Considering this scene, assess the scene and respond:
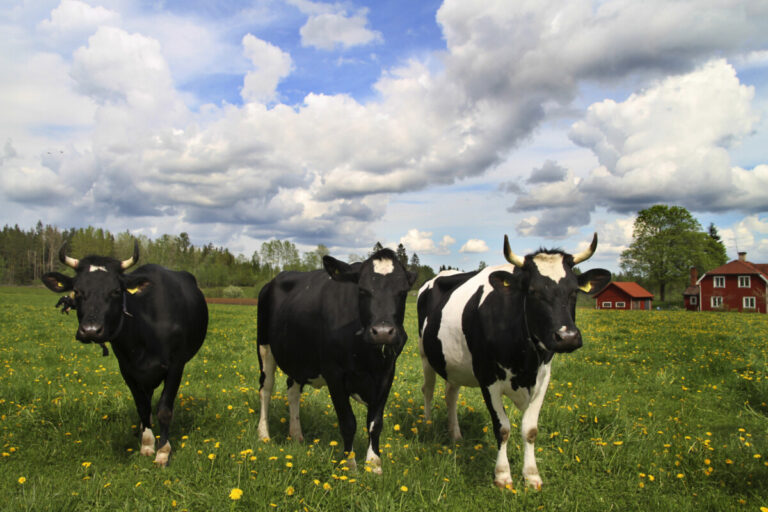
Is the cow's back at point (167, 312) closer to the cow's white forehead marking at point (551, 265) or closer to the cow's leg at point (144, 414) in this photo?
the cow's leg at point (144, 414)

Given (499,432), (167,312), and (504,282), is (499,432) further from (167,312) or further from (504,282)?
(167,312)

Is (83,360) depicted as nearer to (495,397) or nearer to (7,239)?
(495,397)

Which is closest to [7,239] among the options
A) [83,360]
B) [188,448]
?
[83,360]

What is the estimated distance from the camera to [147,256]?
93250mm

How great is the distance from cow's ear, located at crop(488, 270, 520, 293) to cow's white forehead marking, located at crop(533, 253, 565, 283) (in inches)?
13.4

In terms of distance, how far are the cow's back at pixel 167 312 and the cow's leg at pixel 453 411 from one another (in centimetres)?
379

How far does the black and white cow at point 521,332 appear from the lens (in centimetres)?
496

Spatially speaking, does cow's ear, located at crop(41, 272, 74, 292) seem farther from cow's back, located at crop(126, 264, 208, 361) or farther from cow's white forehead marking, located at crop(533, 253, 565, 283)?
cow's white forehead marking, located at crop(533, 253, 565, 283)

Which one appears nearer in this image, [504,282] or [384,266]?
[384,266]

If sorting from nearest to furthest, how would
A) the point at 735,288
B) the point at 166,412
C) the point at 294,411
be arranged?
the point at 166,412
the point at 294,411
the point at 735,288

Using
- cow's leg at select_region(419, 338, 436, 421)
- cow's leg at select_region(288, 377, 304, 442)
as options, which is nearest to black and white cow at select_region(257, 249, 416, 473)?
cow's leg at select_region(288, 377, 304, 442)

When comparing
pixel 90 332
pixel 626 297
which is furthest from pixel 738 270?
pixel 90 332

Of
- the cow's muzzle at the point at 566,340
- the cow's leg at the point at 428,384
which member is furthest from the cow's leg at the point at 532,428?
the cow's leg at the point at 428,384

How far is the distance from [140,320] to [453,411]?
4.43 metres
